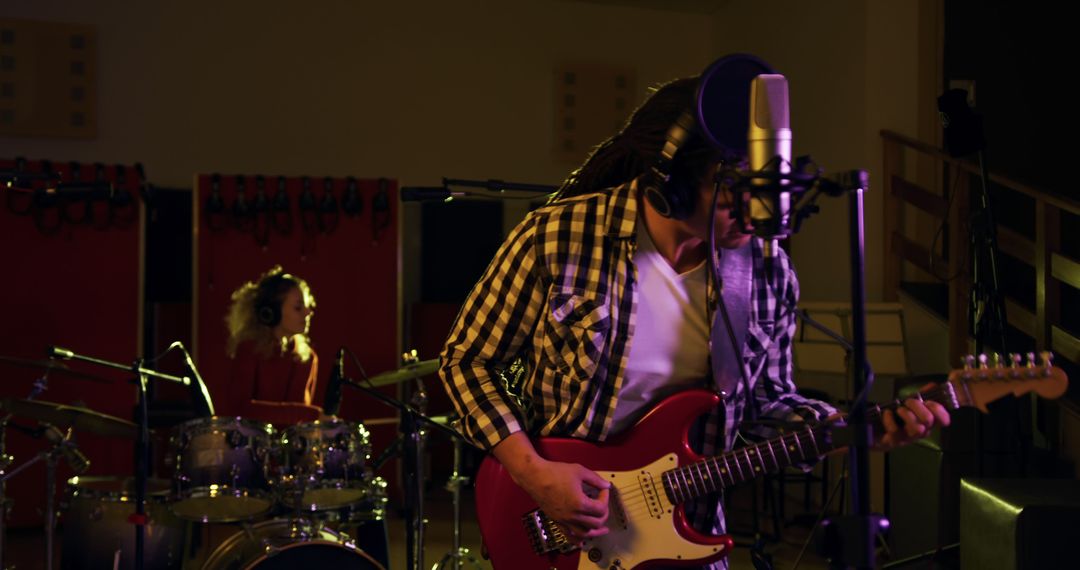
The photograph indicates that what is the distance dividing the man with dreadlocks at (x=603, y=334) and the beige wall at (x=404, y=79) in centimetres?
476

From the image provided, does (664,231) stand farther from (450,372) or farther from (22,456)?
(22,456)

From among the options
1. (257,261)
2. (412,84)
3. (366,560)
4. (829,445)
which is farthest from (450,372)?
(412,84)

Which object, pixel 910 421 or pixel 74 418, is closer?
pixel 910 421

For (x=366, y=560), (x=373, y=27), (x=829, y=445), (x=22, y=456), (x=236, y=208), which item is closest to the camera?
(x=829, y=445)

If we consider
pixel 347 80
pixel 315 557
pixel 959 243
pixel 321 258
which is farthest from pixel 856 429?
pixel 347 80

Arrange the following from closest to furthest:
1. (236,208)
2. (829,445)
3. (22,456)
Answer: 1. (829,445)
2. (22,456)
3. (236,208)

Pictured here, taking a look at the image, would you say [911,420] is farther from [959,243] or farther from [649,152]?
[959,243]

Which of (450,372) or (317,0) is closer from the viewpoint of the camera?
(450,372)

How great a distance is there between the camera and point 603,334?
1.91m

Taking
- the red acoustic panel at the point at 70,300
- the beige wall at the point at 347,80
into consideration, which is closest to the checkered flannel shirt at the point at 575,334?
the red acoustic panel at the point at 70,300

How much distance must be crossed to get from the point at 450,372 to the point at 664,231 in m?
0.51

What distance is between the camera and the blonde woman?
15.9 feet

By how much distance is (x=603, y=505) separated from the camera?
192 centimetres

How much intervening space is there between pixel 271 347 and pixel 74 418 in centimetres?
107
